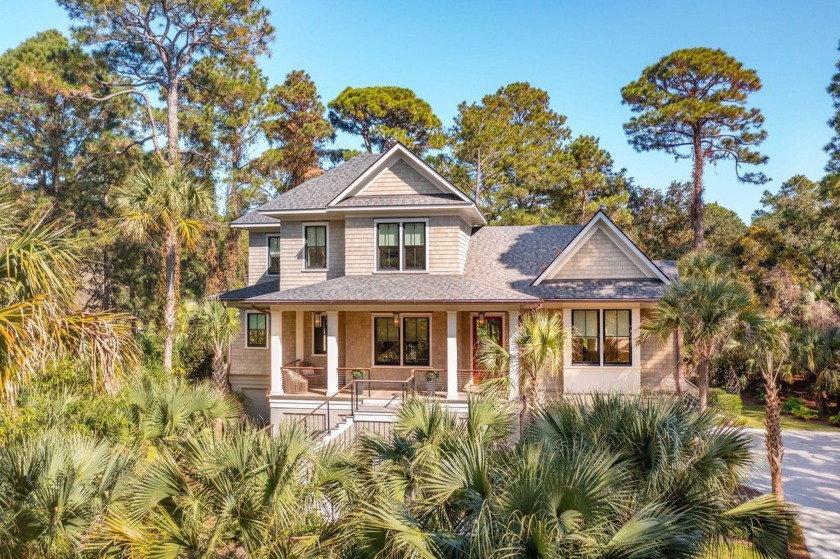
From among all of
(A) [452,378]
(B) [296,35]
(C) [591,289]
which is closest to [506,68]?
(B) [296,35]

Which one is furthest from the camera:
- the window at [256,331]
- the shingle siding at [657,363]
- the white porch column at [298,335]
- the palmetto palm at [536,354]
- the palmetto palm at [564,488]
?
the window at [256,331]

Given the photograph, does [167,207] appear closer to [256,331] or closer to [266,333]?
[256,331]

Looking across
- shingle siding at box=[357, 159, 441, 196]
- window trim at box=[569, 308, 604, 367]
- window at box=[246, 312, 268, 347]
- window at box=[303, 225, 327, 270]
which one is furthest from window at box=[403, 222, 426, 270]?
window at box=[246, 312, 268, 347]

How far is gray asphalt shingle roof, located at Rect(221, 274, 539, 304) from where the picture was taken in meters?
16.8

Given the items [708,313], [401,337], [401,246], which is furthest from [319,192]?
[708,313]

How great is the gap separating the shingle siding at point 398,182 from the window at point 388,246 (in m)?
1.33

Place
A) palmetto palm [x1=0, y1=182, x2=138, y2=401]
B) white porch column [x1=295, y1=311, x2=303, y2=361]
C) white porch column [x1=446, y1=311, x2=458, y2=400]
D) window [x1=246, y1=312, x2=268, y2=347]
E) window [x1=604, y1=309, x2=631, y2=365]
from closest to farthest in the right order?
palmetto palm [x1=0, y1=182, x2=138, y2=401]
white porch column [x1=446, y1=311, x2=458, y2=400]
window [x1=604, y1=309, x2=631, y2=365]
white porch column [x1=295, y1=311, x2=303, y2=361]
window [x1=246, y1=312, x2=268, y2=347]

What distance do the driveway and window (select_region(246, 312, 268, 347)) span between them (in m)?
17.6

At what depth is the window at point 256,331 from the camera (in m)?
22.0

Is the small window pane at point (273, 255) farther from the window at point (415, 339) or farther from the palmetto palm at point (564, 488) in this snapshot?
the palmetto palm at point (564, 488)

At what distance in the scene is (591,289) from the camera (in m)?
18.2

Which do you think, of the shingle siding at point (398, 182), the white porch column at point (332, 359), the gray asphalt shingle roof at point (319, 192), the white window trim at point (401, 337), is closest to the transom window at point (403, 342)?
the white window trim at point (401, 337)

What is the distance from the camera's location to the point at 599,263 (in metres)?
18.8

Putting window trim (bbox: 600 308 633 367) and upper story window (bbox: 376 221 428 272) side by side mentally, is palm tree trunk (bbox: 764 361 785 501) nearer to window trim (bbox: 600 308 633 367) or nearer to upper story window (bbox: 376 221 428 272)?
window trim (bbox: 600 308 633 367)
